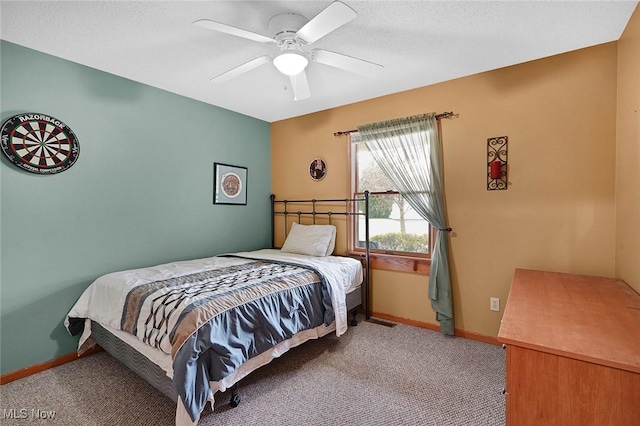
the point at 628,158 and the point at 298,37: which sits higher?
the point at 298,37

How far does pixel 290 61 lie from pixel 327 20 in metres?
0.47

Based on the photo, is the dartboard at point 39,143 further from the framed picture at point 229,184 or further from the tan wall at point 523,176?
the tan wall at point 523,176

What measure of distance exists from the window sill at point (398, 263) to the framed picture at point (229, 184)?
163cm

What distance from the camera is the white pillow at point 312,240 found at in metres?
3.50

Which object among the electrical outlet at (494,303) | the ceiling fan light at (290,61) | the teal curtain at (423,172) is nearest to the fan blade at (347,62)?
the ceiling fan light at (290,61)

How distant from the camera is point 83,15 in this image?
6.30 feet

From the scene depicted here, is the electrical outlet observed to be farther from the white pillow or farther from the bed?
the white pillow

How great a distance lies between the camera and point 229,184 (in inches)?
149

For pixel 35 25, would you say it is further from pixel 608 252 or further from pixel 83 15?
pixel 608 252

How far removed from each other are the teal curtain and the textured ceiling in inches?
19.2

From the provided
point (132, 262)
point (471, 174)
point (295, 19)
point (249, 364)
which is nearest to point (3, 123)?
point (132, 262)

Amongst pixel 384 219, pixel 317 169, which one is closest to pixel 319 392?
pixel 384 219

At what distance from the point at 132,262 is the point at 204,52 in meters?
2.02

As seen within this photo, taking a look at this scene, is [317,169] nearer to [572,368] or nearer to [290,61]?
[290,61]
